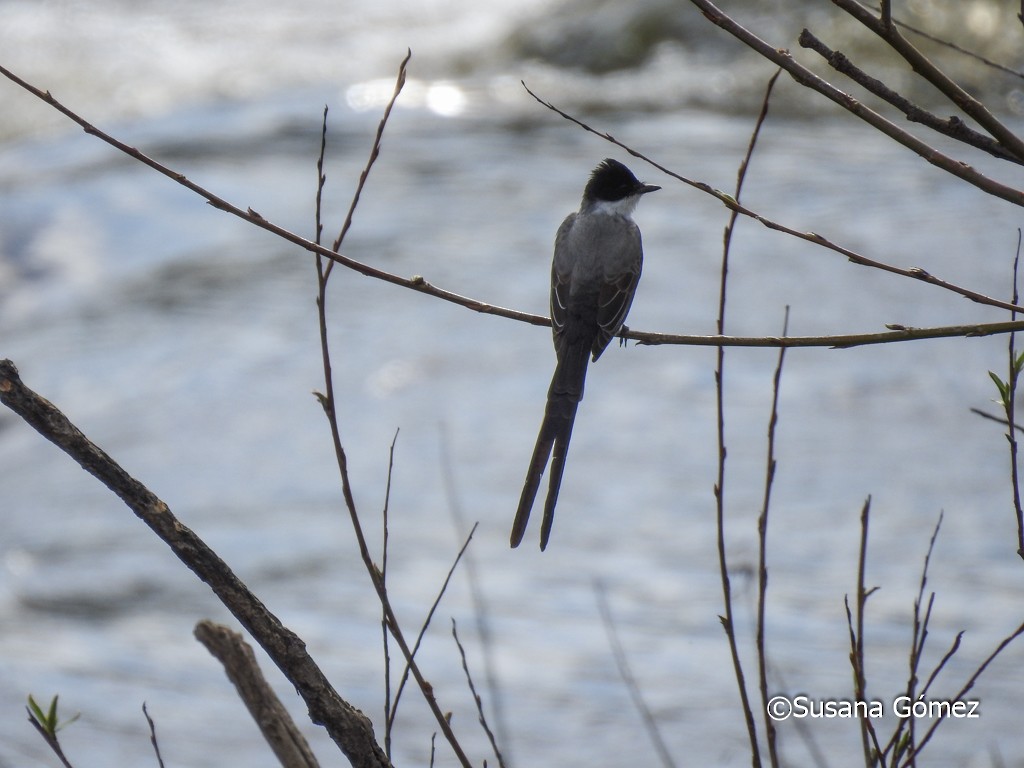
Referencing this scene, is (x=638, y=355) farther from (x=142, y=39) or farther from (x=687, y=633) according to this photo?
(x=142, y=39)

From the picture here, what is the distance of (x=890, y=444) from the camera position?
10.6 m

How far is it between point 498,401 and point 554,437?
7380mm

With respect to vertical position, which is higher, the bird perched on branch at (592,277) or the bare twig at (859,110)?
the bird perched on branch at (592,277)

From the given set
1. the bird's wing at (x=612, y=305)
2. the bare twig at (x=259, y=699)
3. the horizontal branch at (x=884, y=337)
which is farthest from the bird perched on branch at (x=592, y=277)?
the horizontal branch at (x=884, y=337)

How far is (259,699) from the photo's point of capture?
10.5 ft

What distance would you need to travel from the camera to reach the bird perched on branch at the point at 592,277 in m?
4.90

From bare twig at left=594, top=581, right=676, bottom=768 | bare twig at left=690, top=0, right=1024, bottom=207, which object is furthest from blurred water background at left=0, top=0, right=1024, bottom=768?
bare twig at left=690, top=0, right=1024, bottom=207

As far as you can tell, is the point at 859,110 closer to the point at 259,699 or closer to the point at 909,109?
the point at 909,109

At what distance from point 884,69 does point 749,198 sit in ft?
16.9

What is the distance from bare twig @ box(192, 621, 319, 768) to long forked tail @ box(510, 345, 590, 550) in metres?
0.73

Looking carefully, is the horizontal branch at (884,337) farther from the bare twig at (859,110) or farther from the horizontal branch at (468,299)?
the bare twig at (859,110)

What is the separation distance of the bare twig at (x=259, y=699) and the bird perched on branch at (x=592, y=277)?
4.94ft

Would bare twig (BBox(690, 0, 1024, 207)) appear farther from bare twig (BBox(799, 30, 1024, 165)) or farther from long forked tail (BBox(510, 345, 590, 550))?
long forked tail (BBox(510, 345, 590, 550))

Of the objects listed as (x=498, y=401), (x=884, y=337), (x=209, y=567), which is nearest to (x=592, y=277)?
(x=884, y=337)
